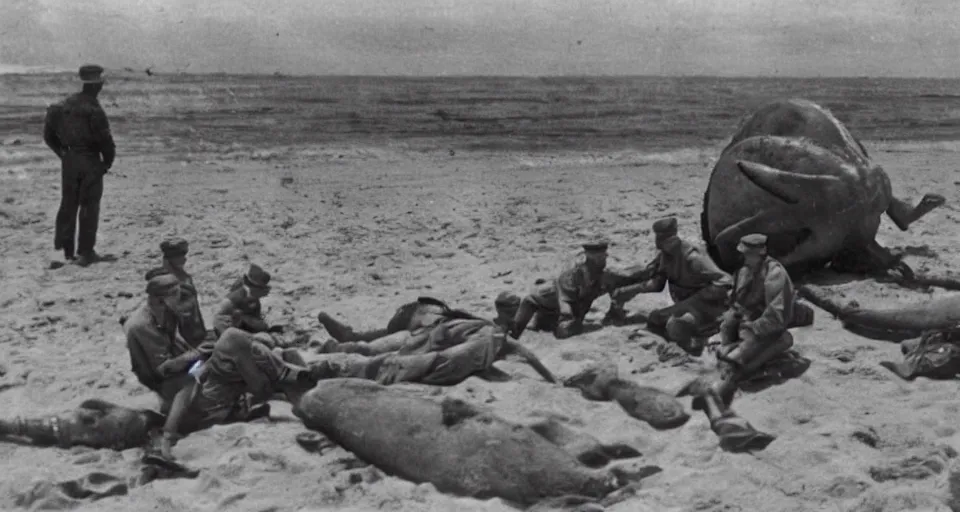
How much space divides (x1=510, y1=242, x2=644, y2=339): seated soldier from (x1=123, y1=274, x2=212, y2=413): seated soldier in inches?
121

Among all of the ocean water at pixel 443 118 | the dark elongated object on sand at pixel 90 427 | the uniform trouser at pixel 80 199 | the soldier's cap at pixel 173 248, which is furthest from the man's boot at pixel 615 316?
the ocean water at pixel 443 118

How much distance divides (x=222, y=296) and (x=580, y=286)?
3.89 meters

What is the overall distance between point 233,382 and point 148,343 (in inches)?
25.6

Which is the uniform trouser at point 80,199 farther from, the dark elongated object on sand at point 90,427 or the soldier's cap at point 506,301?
the soldier's cap at point 506,301

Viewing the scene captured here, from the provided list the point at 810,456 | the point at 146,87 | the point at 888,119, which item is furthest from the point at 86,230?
the point at 146,87

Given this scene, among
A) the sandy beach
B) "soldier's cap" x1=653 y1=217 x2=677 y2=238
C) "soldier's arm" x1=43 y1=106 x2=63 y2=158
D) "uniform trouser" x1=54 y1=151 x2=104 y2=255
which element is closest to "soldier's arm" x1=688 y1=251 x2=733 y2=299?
"soldier's cap" x1=653 y1=217 x2=677 y2=238

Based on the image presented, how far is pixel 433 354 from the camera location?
7461 millimetres

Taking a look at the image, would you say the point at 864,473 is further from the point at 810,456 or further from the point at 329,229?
the point at 329,229

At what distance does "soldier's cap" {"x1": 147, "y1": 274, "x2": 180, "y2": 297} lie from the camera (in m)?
6.74

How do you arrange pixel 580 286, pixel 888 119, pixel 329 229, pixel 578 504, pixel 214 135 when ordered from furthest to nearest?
pixel 888 119, pixel 214 135, pixel 329 229, pixel 580 286, pixel 578 504

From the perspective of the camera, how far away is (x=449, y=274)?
430 inches

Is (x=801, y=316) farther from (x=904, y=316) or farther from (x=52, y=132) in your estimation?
(x=52, y=132)

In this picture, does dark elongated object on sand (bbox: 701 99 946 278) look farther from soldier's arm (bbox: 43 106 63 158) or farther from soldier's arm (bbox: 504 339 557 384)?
soldier's arm (bbox: 43 106 63 158)

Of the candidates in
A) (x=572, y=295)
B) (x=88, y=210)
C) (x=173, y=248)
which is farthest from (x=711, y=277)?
(x=88, y=210)
